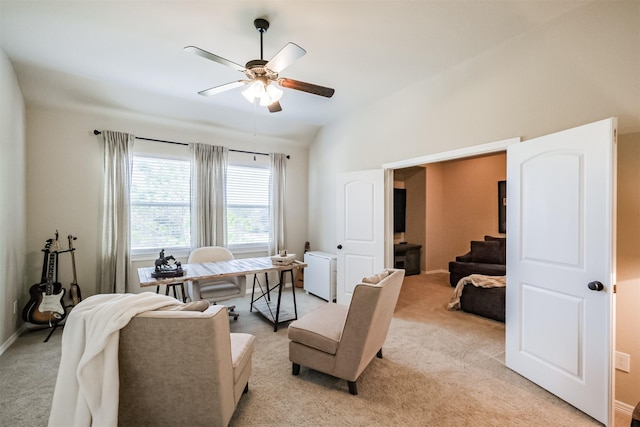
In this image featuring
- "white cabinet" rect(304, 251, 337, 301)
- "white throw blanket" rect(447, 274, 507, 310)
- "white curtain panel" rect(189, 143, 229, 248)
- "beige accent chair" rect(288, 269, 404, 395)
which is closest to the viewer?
"beige accent chair" rect(288, 269, 404, 395)

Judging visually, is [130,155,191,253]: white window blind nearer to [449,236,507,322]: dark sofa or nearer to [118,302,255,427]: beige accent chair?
[118,302,255,427]: beige accent chair

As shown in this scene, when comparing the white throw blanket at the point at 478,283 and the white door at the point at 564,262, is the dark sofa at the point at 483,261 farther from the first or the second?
the white door at the point at 564,262

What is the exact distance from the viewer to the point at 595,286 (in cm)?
186

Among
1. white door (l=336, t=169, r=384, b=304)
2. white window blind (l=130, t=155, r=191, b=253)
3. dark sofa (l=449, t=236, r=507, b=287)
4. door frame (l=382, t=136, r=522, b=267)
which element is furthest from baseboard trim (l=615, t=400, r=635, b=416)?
white window blind (l=130, t=155, r=191, b=253)

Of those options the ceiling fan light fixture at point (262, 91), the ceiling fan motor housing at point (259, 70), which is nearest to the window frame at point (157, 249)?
the ceiling fan light fixture at point (262, 91)

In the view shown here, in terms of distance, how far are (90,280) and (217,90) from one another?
309 cm

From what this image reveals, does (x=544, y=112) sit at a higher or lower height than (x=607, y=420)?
higher

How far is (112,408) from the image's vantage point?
147 centimetres

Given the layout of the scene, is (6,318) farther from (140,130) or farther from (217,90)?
(217,90)

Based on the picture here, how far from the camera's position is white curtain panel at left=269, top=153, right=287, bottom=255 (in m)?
5.09

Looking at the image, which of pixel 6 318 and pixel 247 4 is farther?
pixel 6 318

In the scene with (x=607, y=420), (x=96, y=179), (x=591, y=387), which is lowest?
(x=607, y=420)

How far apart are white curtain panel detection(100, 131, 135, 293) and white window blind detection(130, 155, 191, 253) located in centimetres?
17

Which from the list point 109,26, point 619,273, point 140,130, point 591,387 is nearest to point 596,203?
point 619,273
